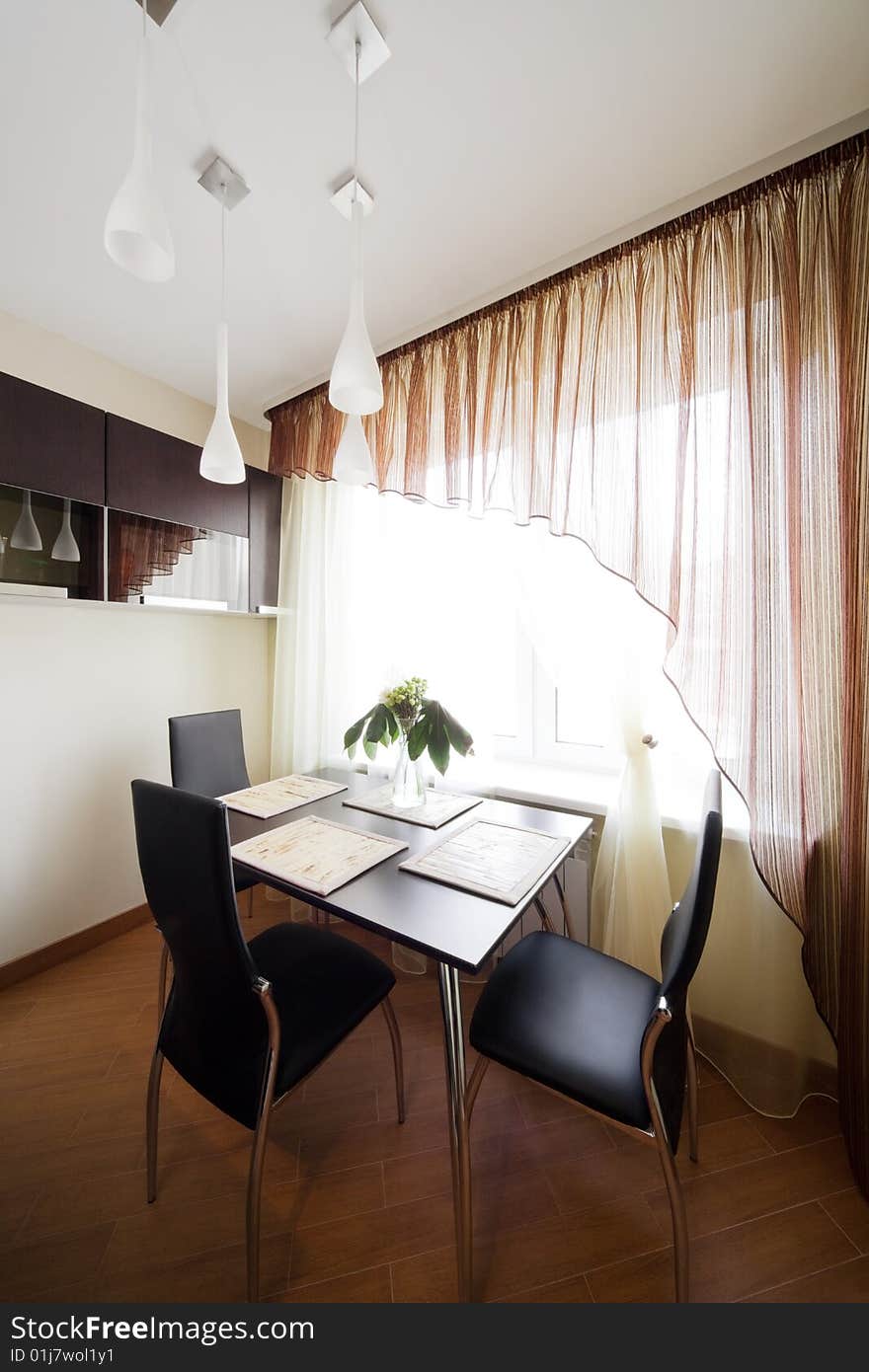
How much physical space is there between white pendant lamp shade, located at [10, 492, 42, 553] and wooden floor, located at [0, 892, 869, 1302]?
5.79 feet

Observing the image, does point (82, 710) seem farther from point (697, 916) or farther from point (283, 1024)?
point (697, 916)

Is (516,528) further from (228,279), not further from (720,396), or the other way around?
(228,279)

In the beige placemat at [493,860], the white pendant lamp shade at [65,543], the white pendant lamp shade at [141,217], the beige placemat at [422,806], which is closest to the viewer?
the white pendant lamp shade at [141,217]

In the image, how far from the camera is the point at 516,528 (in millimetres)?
1790

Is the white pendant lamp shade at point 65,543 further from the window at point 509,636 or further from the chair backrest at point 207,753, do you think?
the window at point 509,636

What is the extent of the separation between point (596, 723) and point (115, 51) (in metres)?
2.28

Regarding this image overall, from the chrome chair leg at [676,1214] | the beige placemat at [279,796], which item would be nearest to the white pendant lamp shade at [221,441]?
the beige placemat at [279,796]

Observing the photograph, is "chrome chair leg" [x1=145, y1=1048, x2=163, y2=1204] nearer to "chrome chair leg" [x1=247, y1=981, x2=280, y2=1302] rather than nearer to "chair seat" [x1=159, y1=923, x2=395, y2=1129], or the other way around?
"chair seat" [x1=159, y1=923, x2=395, y2=1129]

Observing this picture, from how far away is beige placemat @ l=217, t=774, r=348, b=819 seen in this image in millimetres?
1575

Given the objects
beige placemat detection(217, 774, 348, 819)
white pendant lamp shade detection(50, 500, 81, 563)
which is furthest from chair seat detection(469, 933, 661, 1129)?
white pendant lamp shade detection(50, 500, 81, 563)

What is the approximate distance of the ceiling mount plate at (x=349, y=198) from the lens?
4.25 feet

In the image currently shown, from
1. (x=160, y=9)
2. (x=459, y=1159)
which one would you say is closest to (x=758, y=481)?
(x=160, y=9)

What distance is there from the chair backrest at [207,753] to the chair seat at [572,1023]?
143cm

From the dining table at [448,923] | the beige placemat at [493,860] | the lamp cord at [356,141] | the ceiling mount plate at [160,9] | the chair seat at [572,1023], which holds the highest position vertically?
the lamp cord at [356,141]
